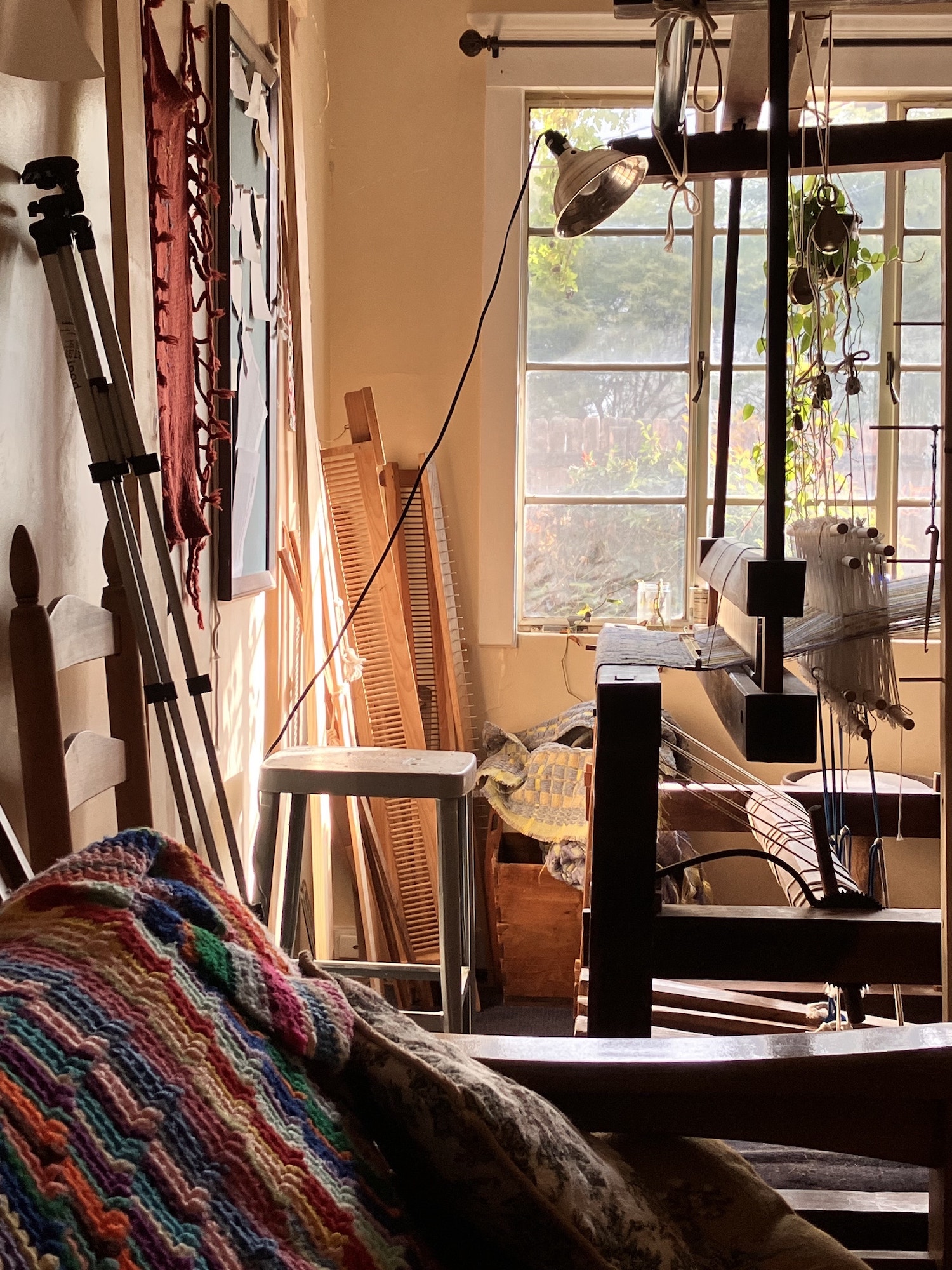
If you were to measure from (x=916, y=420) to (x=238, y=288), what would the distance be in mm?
2258

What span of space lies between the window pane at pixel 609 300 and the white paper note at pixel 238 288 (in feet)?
4.73

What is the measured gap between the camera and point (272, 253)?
2705 millimetres

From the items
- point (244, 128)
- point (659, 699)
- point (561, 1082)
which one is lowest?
point (561, 1082)

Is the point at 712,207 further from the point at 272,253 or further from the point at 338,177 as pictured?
the point at 272,253

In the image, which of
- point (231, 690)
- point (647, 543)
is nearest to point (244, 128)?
point (231, 690)

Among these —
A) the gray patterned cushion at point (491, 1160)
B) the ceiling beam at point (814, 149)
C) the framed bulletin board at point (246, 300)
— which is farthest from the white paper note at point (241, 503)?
the gray patterned cushion at point (491, 1160)

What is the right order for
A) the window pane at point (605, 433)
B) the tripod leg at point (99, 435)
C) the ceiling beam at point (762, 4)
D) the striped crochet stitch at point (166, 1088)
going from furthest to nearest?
1. the window pane at point (605, 433)
2. the ceiling beam at point (762, 4)
3. the tripod leg at point (99, 435)
4. the striped crochet stitch at point (166, 1088)

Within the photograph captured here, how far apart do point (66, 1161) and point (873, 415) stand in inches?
139

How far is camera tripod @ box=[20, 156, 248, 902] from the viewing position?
52.6 inches

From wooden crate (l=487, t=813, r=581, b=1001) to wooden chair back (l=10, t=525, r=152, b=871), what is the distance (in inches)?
77.3

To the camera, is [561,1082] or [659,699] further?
[659,699]

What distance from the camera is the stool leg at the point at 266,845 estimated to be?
2.16 metres

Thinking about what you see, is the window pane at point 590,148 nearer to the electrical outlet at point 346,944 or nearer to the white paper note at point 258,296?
the white paper note at point 258,296

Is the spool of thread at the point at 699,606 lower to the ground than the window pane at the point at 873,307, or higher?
lower
